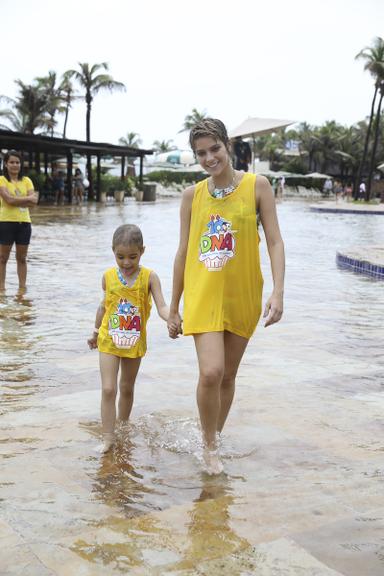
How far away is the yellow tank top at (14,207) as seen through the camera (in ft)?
28.9

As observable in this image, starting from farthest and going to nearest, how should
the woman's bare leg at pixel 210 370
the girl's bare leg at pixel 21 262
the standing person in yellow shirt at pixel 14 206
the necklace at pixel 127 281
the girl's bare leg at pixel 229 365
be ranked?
the girl's bare leg at pixel 21 262, the standing person in yellow shirt at pixel 14 206, the necklace at pixel 127 281, the girl's bare leg at pixel 229 365, the woman's bare leg at pixel 210 370

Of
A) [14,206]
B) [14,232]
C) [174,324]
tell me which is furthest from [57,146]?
[174,324]

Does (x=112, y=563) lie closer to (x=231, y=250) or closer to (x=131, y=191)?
(x=231, y=250)

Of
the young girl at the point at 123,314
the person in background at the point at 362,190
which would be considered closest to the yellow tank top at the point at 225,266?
the young girl at the point at 123,314

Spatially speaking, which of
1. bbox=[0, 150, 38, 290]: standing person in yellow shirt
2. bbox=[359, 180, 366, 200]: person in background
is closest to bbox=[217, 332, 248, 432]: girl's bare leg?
bbox=[0, 150, 38, 290]: standing person in yellow shirt

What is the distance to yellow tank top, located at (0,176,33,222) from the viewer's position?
28.9ft

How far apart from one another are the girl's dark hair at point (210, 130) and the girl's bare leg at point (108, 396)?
3.98 feet

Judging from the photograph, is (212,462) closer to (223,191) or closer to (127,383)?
(127,383)

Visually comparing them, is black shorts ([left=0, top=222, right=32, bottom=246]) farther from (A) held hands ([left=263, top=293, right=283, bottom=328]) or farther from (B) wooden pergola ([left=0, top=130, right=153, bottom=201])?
(B) wooden pergola ([left=0, top=130, right=153, bottom=201])

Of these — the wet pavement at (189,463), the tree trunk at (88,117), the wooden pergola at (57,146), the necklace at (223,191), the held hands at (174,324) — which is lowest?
the wet pavement at (189,463)

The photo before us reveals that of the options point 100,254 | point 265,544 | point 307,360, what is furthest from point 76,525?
point 100,254

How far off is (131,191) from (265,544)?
44.5m

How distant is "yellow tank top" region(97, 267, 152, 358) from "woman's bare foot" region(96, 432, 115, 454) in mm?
427

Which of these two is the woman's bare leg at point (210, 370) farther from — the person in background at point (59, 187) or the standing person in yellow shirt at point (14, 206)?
the person in background at point (59, 187)
